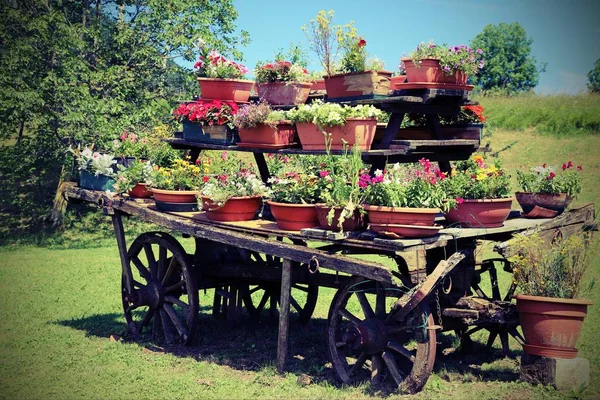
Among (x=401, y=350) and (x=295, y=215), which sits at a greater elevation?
(x=295, y=215)

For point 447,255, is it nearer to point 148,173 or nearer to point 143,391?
point 143,391

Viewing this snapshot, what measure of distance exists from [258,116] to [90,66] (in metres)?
13.3

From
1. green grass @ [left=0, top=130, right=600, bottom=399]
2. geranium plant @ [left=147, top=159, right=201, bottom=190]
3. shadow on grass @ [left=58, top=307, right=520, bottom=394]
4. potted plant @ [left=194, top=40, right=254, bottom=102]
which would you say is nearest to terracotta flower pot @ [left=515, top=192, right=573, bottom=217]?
green grass @ [left=0, top=130, right=600, bottom=399]

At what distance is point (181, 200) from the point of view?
27.1 ft

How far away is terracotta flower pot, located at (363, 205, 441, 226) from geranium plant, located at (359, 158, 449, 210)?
0.07 m

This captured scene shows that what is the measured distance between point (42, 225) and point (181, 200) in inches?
553

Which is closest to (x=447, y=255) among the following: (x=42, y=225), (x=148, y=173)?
(x=148, y=173)

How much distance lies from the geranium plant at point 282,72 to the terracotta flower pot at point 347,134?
1.13 metres

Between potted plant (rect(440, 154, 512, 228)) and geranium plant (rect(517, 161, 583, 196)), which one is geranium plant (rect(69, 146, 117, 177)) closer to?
potted plant (rect(440, 154, 512, 228))

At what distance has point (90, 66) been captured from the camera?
1923 cm

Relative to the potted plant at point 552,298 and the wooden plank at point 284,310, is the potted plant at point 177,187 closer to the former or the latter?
the wooden plank at point 284,310

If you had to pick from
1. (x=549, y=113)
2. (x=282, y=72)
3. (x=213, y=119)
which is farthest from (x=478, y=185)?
(x=549, y=113)

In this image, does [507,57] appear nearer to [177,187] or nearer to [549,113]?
[549,113]

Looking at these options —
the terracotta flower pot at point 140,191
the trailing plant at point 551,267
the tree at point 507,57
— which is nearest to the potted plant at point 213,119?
the terracotta flower pot at point 140,191
